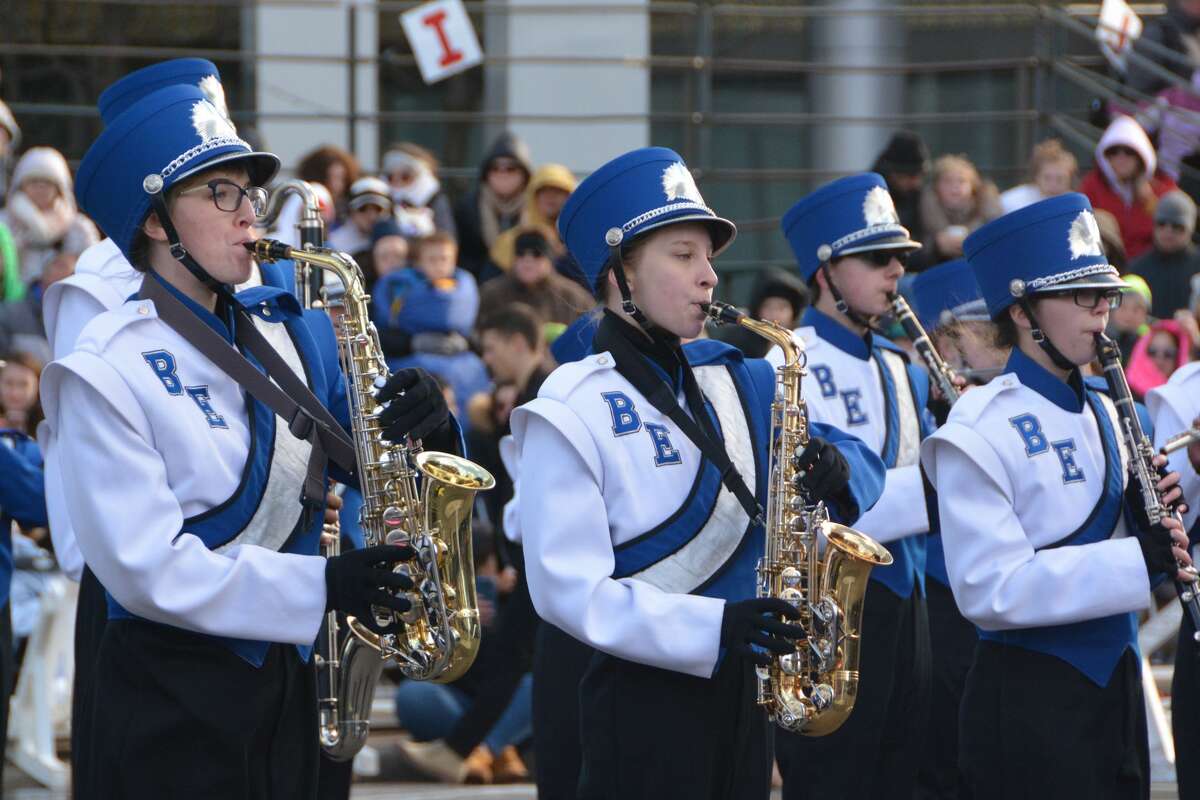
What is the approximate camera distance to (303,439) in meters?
4.36

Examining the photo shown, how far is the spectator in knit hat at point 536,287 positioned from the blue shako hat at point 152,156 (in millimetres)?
6086

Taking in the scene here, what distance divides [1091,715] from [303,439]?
80.6 inches

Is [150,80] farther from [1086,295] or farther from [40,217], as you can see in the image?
[40,217]

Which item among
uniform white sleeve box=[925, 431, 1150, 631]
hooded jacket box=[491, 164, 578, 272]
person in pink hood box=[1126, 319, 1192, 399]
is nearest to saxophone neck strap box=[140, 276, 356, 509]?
uniform white sleeve box=[925, 431, 1150, 631]

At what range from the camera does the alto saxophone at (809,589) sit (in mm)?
4504

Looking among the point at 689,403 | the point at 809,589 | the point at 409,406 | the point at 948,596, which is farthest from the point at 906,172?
the point at 409,406

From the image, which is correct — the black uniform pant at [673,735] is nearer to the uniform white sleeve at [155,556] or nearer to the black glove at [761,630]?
the black glove at [761,630]

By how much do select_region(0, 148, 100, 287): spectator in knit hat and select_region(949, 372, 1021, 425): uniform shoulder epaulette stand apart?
22.3 ft

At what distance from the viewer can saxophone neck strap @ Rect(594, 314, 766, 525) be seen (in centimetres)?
453

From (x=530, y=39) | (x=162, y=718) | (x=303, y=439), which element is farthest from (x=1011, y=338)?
(x=530, y=39)

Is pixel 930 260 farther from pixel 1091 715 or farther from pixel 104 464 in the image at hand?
pixel 104 464

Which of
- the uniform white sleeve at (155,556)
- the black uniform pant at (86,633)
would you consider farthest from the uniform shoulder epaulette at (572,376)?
the black uniform pant at (86,633)

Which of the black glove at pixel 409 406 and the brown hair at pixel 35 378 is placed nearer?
the black glove at pixel 409 406

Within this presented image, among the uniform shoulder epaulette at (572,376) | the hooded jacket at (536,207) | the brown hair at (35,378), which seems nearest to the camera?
the uniform shoulder epaulette at (572,376)
